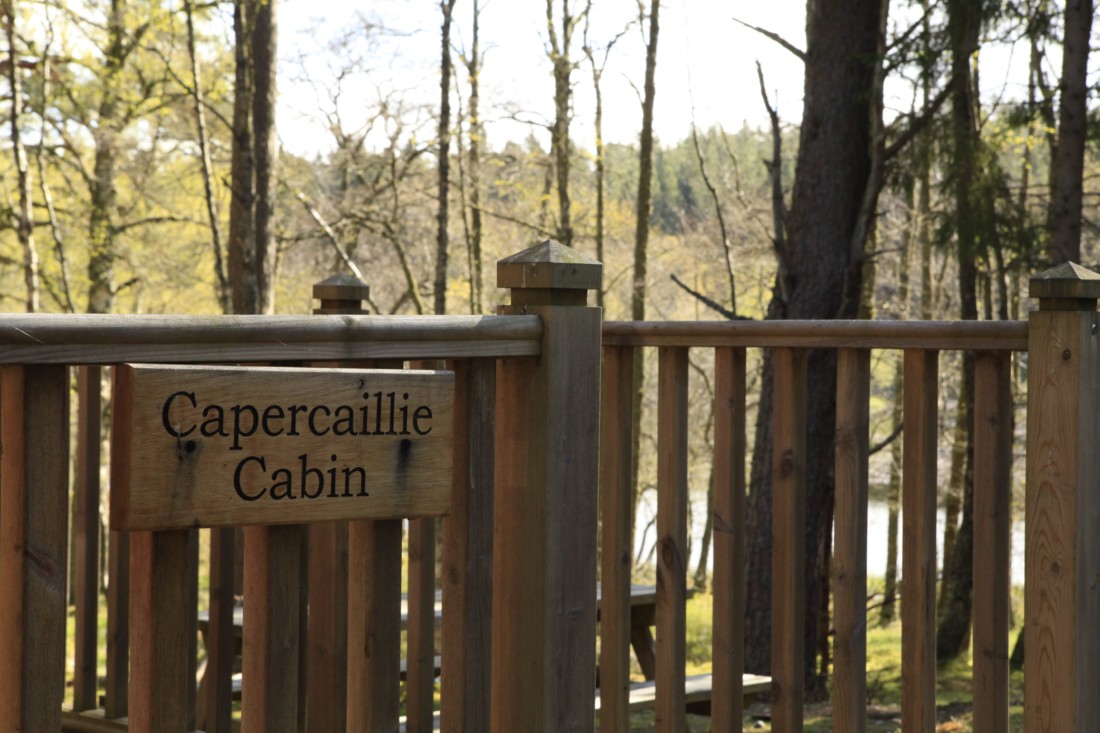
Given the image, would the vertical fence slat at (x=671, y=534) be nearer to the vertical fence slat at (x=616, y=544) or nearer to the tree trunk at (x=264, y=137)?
the vertical fence slat at (x=616, y=544)

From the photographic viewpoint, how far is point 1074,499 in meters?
Result: 2.62

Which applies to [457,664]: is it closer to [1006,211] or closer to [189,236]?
[1006,211]

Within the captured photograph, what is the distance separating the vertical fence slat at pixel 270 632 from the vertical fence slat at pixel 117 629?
→ 1656 mm

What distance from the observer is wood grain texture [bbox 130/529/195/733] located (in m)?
1.64

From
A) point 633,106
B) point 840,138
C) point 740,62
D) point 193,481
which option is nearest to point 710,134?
point 633,106

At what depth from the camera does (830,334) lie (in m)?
2.73

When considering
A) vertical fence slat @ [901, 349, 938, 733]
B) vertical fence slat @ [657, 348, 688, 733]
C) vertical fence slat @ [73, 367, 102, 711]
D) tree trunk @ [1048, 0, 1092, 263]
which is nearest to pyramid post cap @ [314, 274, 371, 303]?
vertical fence slat @ [73, 367, 102, 711]

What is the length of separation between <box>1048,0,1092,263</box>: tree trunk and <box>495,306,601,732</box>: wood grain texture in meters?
5.96

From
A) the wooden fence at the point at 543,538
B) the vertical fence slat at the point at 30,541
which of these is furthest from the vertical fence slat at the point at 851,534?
the vertical fence slat at the point at 30,541

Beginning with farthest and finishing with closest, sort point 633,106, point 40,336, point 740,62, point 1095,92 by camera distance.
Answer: point 633,106, point 740,62, point 1095,92, point 40,336

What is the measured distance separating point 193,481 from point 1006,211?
7.15m

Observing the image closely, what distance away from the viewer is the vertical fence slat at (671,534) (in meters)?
2.96

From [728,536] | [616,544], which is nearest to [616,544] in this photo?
[616,544]

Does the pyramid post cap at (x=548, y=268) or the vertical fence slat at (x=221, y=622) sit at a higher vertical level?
the pyramid post cap at (x=548, y=268)
